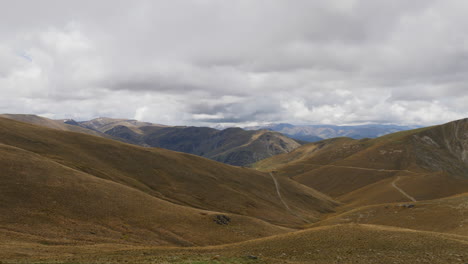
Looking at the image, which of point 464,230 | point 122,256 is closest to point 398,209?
point 464,230

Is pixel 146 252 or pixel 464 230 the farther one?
pixel 464 230

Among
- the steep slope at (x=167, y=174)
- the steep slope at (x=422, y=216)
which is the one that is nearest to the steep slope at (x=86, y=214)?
the steep slope at (x=167, y=174)

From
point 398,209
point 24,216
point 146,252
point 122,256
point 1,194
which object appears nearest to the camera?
point 122,256

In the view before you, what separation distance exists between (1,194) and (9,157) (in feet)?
64.8

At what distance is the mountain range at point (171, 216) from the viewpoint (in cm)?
3950

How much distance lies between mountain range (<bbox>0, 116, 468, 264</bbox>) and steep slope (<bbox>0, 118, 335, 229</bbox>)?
2.20 ft

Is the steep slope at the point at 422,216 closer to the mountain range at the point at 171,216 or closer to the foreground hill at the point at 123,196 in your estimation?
the mountain range at the point at 171,216

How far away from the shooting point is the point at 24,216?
172 feet

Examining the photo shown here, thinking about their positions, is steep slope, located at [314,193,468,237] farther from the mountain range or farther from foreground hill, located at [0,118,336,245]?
foreground hill, located at [0,118,336,245]

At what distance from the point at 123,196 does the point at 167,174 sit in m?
45.0

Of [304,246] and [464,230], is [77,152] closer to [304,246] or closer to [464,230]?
[304,246]

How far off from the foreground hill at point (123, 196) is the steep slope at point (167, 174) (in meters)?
0.37

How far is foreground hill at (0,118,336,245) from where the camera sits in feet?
183

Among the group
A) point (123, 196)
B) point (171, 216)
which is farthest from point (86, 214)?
point (171, 216)
